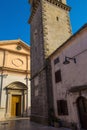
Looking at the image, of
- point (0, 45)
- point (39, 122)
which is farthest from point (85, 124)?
point (0, 45)

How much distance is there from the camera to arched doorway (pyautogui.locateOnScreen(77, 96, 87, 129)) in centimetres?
809

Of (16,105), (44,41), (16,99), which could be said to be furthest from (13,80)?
(44,41)

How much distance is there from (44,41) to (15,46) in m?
11.3

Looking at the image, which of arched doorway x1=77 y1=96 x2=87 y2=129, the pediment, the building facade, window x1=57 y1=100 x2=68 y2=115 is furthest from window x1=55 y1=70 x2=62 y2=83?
the pediment

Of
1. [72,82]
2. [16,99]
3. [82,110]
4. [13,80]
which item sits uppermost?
[13,80]

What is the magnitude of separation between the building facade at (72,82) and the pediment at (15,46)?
13405mm

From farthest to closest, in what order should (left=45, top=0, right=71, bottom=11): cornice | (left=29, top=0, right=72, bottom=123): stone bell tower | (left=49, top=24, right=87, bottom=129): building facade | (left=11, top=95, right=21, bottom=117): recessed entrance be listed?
1. (left=11, top=95, right=21, bottom=117): recessed entrance
2. (left=45, top=0, right=71, bottom=11): cornice
3. (left=29, top=0, right=72, bottom=123): stone bell tower
4. (left=49, top=24, right=87, bottom=129): building facade

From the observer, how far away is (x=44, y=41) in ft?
44.3

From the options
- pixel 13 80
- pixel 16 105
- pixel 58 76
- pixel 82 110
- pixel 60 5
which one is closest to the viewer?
pixel 82 110

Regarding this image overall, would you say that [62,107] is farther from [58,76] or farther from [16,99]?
[16,99]

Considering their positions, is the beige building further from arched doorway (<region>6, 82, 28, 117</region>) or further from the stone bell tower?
the stone bell tower

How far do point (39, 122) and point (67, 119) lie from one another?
3670mm

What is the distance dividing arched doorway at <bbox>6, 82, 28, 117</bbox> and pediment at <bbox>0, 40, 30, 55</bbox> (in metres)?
6.35

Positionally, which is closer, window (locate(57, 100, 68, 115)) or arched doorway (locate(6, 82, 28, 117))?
window (locate(57, 100, 68, 115))
